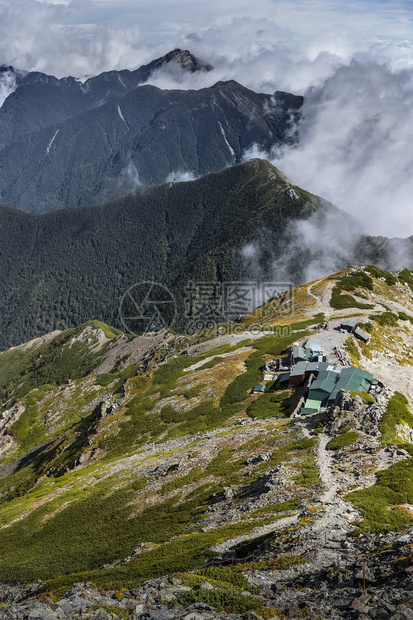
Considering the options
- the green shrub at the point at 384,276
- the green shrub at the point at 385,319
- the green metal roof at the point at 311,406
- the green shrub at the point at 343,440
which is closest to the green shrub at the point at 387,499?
the green shrub at the point at 343,440

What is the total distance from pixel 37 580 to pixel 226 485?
70.9ft

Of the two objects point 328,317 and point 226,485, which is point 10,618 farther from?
point 328,317

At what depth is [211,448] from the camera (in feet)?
230

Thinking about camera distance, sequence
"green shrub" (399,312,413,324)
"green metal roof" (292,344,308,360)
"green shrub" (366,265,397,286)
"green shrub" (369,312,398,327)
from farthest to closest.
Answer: "green shrub" (366,265,397,286), "green shrub" (399,312,413,324), "green shrub" (369,312,398,327), "green metal roof" (292,344,308,360)

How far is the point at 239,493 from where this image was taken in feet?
170

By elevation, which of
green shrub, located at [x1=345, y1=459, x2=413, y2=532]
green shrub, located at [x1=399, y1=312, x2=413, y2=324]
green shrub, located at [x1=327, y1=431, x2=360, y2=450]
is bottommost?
green shrub, located at [x1=399, y1=312, x2=413, y2=324]

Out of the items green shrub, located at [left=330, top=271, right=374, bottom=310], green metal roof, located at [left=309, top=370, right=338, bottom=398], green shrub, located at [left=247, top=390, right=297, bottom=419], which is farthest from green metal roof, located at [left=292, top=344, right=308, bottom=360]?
green shrub, located at [left=330, top=271, right=374, bottom=310]

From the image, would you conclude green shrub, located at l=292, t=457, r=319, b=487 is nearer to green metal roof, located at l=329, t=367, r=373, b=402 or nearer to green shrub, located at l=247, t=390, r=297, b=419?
green metal roof, located at l=329, t=367, r=373, b=402

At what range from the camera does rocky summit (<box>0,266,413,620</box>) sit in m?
29.0

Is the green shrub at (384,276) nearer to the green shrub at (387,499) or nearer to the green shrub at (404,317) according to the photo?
the green shrub at (404,317)

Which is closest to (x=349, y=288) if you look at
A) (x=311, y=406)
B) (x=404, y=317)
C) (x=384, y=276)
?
(x=384, y=276)

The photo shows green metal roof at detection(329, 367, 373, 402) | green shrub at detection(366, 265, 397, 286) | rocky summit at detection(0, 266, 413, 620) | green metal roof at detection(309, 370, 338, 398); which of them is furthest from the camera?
green shrub at detection(366, 265, 397, 286)

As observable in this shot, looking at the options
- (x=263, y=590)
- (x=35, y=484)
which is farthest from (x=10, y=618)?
(x=35, y=484)

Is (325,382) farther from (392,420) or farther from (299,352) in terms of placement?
(392,420)
